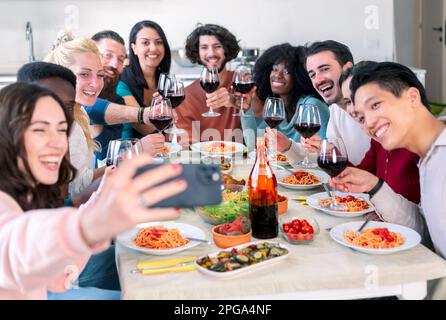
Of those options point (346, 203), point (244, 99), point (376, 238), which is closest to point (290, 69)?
point (244, 99)

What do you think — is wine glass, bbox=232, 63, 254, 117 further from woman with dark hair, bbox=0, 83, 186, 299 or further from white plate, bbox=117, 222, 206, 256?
woman with dark hair, bbox=0, 83, 186, 299

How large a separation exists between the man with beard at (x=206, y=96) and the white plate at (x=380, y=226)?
1.53 meters

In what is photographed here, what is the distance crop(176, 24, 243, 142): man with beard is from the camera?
3.11 metres

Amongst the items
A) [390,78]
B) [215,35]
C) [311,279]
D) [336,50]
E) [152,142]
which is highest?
[215,35]

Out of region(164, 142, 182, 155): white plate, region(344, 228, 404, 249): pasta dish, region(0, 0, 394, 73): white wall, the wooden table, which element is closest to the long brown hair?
the wooden table

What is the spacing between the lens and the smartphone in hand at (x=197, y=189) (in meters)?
0.76

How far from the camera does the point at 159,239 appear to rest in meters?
1.42

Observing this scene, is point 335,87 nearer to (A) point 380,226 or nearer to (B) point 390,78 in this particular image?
(B) point 390,78

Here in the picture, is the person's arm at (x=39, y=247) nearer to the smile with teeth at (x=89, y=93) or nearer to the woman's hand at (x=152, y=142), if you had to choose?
the woman's hand at (x=152, y=142)

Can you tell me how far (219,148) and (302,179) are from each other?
61 centimetres

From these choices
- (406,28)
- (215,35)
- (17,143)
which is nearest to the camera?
(17,143)

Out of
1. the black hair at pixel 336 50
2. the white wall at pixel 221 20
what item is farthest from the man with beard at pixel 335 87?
the white wall at pixel 221 20

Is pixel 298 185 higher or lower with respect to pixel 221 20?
lower

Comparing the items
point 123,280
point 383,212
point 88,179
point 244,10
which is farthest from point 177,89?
point 244,10
